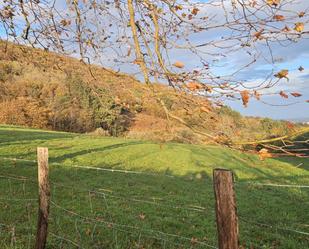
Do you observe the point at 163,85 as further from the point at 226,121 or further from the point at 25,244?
the point at 25,244

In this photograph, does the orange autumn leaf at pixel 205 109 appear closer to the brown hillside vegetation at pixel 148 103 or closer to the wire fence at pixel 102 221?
the brown hillside vegetation at pixel 148 103

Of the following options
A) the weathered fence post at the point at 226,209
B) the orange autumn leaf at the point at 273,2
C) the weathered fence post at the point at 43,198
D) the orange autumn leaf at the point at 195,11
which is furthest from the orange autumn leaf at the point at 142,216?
the orange autumn leaf at the point at 273,2

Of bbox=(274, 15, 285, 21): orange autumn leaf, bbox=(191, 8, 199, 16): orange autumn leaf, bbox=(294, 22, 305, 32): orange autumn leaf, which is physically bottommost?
bbox=(294, 22, 305, 32): orange autumn leaf

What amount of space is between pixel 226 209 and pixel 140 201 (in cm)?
265

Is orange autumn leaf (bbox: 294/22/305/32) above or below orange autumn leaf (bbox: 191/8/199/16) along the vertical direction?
below

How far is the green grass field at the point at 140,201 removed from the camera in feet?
21.6

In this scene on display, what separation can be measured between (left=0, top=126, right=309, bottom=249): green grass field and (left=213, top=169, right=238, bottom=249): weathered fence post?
40 centimetres

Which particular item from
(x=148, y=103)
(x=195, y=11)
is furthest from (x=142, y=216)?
(x=195, y=11)

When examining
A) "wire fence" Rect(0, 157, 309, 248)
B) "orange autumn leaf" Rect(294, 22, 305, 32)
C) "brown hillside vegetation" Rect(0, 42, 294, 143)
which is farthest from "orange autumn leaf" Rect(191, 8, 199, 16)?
"wire fence" Rect(0, 157, 309, 248)

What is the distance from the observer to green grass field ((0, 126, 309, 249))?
21.6ft

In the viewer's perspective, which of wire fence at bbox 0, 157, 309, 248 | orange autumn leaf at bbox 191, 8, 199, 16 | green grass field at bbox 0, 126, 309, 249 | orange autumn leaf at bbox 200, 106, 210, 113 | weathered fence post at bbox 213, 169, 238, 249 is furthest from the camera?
green grass field at bbox 0, 126, 309, 249

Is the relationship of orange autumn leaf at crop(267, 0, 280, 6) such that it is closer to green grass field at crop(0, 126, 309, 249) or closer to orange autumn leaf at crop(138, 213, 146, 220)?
green grass field at crop(0, 126, 309, 249)

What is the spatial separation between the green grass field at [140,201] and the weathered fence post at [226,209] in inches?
15.6

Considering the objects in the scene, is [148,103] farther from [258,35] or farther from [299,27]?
[299,27]
